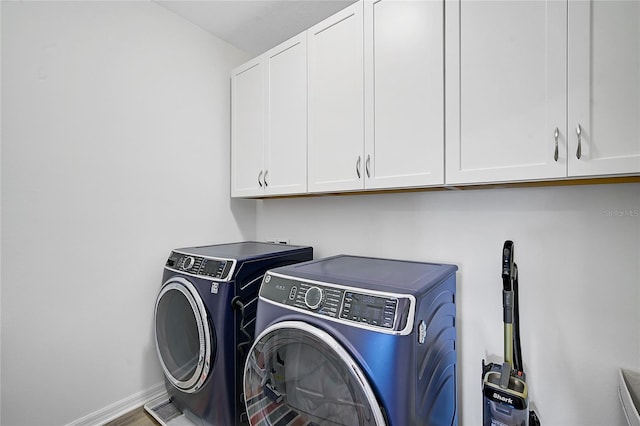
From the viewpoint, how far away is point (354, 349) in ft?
3.13

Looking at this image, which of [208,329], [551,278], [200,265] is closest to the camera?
[551,278]

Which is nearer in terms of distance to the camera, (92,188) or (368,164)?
(368,164)

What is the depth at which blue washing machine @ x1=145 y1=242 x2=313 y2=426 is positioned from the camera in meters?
1.42

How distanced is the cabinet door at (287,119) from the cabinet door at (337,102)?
2.5 inches

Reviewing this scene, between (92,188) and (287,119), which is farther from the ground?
(287,119)

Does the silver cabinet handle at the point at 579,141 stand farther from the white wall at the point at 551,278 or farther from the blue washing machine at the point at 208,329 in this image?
the blue washing machine at the point at 208,329

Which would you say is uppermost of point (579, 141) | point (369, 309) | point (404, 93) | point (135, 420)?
point (404, 93)

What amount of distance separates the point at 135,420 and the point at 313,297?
1.41m

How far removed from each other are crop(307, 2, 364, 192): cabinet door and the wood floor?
1.57 m

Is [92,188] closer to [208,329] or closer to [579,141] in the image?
[208,329]

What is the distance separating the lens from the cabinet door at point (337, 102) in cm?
151

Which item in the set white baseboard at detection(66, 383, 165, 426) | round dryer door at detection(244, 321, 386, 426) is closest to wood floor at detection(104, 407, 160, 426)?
white baseboard at detection(66, 383, 165, 426)

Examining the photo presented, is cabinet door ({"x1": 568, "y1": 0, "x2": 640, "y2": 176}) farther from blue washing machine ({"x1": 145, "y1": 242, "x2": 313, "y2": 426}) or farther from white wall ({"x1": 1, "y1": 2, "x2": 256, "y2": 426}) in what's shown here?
white wall ({"x1": 1, "y1": 2, "x2": 256, "y2": 426})

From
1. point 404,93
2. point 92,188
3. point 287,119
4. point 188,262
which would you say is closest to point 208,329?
point 188,262
